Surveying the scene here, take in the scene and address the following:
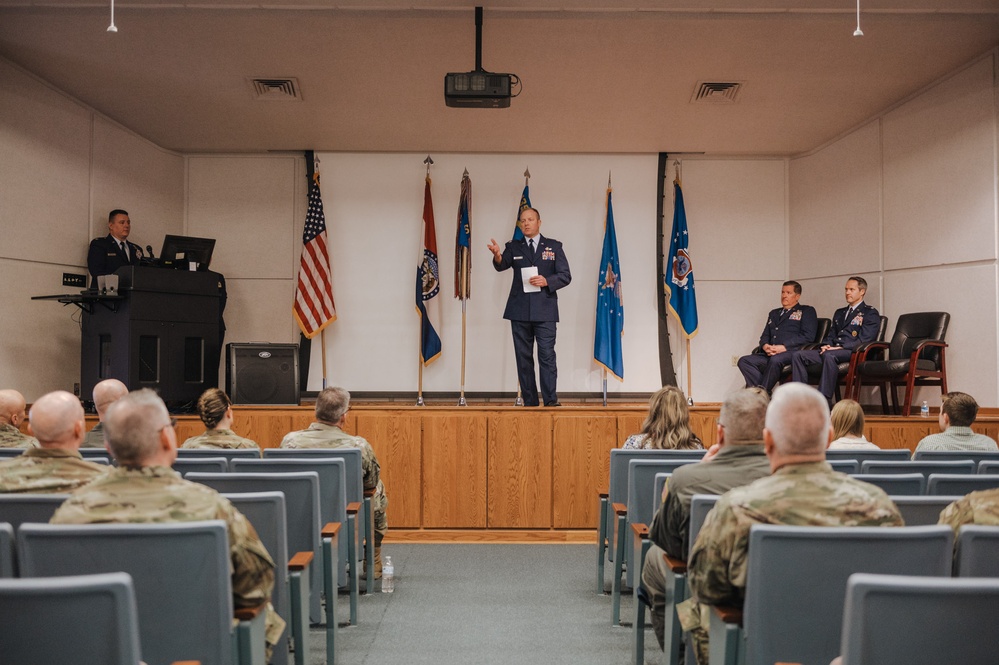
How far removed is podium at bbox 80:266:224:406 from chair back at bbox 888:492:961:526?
5.50 meters

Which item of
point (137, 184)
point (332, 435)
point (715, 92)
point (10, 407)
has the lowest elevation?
point (332, 435)

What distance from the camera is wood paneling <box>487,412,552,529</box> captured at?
220 inches

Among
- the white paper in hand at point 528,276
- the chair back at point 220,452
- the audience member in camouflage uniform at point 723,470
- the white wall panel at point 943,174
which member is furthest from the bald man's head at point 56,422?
the white wall panel at point 943,174

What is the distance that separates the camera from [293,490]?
2762mm

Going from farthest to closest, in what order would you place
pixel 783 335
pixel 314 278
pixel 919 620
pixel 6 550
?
pixel 314 278
pixel 783 335
pixel 6 550
pixel 919 620

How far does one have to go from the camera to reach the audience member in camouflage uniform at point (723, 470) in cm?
241

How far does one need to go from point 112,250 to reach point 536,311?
3824mm

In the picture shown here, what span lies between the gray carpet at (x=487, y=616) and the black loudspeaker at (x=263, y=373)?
7.06 feet

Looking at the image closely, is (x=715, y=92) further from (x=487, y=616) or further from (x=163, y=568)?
(x=163, y=568)

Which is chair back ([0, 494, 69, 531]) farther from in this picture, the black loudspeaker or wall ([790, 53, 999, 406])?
wall ([790, 53, 999, 406])

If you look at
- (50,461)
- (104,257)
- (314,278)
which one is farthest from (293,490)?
(314,278)

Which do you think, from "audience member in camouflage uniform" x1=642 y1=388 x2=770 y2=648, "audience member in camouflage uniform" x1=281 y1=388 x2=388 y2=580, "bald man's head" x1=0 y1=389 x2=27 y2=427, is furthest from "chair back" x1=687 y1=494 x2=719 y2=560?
"bald man's head" x1=0 y1=389 x2=27 y2=427

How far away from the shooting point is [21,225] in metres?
6.56

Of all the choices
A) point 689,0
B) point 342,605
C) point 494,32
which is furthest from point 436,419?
point 689,0
